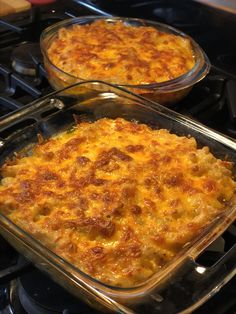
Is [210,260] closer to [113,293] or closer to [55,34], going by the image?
[113,293]

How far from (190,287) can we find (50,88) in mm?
854

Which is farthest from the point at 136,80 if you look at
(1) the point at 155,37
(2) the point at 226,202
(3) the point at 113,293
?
(3) the point at 113,293

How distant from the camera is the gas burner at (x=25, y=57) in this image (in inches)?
59.7

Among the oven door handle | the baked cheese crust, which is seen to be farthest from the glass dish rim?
the oven door handle

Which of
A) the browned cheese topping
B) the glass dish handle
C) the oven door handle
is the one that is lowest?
the oven door handle

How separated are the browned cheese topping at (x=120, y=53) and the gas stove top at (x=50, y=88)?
86 mm

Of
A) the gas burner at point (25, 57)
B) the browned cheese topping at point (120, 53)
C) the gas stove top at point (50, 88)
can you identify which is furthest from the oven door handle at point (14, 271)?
the gas burner at point (25, 57)

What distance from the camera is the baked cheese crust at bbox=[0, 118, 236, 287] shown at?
2.85 ft

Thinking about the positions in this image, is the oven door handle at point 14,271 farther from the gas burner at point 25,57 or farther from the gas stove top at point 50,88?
the gas burner at point 25,57

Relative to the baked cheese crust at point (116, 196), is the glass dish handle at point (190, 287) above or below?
above

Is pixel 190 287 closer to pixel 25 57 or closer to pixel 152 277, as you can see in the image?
pixel 152 277

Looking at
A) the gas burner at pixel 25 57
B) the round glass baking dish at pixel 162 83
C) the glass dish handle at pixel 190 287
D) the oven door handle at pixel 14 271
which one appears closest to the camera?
the glass dish handle at pixel 190 287

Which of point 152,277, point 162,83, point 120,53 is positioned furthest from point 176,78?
point 152,277

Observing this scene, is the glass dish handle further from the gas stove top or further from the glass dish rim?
the glass dish rim
